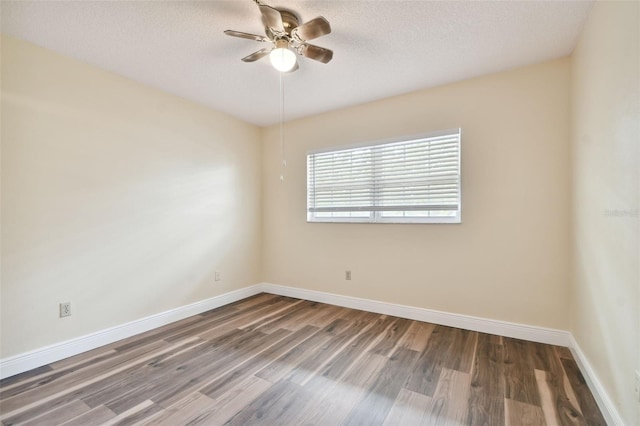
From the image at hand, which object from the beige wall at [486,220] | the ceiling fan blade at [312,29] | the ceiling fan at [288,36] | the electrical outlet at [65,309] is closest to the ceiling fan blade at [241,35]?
the ceiling fan at [288,36]

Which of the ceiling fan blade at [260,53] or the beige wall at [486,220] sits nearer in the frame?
the ceiling fan blade at [260,53]

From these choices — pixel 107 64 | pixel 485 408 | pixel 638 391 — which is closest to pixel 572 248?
pixel 638 391

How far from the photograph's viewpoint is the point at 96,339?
2.45 m

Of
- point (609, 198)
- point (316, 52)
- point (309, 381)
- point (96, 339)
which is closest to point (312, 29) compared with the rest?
point (316, 52)

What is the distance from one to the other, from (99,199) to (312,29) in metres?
2.30

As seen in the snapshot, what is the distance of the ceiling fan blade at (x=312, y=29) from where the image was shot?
5.61ft

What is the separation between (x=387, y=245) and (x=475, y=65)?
1.93 meters

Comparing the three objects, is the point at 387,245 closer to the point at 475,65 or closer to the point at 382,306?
the point at 382,306

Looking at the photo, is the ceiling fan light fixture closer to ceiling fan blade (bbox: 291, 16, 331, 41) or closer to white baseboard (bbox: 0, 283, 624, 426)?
ceiling fan blade (bbox: 291, 16, 331, 41)

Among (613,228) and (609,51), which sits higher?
(609,51)

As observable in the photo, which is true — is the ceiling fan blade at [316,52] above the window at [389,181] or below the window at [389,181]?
above

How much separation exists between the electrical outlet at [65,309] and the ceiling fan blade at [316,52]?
2.76m

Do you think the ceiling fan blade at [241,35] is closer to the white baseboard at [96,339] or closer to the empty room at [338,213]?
the empty room at [338,213]

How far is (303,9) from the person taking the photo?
1813mm
